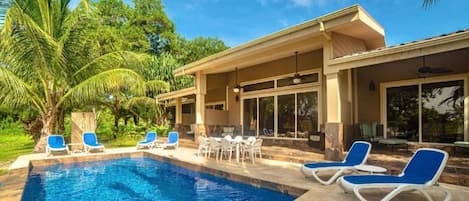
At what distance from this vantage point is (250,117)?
15.0m

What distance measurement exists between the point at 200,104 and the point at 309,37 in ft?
22.5

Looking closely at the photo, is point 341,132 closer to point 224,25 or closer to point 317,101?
point 317,101

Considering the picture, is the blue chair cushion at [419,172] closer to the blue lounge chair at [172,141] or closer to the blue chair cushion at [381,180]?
the blue chair cushion at [381,180]

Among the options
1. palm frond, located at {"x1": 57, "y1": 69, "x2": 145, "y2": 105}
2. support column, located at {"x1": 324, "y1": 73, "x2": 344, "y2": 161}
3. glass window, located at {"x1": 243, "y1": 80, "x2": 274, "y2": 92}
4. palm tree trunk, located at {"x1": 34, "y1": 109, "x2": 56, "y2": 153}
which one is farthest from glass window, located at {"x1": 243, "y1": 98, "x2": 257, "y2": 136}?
palm tree trunk, located at {"x1": 34, "y1": 109, "x2": 56, "y2": 153}

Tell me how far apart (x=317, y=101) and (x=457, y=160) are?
509cm

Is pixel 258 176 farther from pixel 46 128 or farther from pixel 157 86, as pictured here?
pixel 157 86

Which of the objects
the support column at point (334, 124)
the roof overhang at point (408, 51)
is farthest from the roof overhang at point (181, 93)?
the roof overhang at point (408, 51)

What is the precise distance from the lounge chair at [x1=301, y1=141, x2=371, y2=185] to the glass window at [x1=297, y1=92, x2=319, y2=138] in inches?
179

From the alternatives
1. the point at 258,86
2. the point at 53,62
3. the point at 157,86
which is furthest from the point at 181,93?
the point at 53,62

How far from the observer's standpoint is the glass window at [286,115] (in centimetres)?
1288

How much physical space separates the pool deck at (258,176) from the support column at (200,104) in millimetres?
2798

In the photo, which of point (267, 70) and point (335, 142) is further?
A: point (267, 70)

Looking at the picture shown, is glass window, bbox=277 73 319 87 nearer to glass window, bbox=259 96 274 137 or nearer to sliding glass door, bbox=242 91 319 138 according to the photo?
sliding glass door, bbox=242 91 319 138

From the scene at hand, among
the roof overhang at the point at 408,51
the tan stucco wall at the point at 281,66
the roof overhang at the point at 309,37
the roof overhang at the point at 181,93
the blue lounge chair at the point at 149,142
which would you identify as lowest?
the blue lounge chair at the point at 149,142
